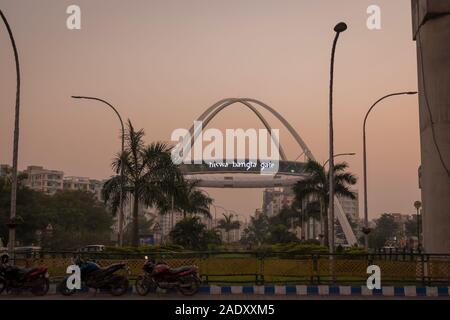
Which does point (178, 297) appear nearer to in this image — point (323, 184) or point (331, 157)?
point (331, 157)

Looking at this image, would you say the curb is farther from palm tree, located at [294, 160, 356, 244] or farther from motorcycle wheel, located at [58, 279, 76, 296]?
palm tree, located at [294, 160, 356, 244]

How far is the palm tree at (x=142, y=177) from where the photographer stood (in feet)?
109

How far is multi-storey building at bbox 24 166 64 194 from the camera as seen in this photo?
592ft

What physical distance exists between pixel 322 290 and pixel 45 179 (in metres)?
174

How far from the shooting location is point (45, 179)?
180375 mm

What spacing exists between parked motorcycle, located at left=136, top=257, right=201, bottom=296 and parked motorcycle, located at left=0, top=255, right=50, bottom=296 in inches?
111

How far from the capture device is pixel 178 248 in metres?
35.8

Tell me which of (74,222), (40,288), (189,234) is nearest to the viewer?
(40,288)

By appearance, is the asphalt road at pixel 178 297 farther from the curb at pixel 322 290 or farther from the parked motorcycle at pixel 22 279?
the curb at pixel 322 290

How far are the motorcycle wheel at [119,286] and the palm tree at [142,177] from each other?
16904 mm

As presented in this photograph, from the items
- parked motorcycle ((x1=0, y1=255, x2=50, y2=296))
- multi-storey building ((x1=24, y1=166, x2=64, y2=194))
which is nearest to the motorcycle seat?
parked motorcycle ((x1=0, y1=255, x2=50, y2=296))

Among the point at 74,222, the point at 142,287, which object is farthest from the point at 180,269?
the point at 74,222

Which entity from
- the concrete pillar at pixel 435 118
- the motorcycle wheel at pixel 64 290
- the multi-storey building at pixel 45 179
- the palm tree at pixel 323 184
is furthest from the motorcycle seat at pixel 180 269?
the multi-storey building at pixel 45 179
